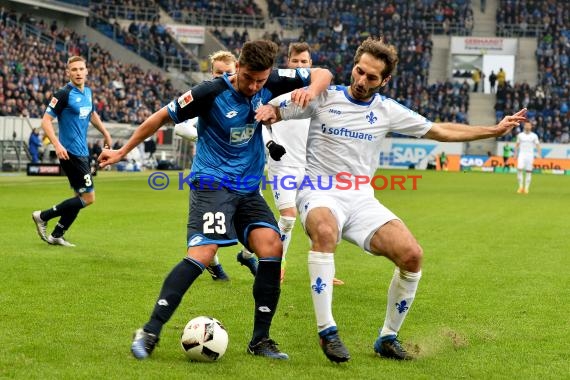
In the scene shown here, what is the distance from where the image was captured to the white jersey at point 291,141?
10203 mm

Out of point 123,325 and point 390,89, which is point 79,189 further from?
point 390,89

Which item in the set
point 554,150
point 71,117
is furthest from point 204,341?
point 554,150

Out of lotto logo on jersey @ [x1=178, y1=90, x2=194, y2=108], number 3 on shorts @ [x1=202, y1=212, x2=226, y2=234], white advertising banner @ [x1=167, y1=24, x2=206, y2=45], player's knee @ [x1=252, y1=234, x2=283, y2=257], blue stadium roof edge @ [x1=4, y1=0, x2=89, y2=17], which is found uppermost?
blue stadium roof edge @ [x1=4, y1=0, x2=89, y2=17]

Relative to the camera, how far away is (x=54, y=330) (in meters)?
7.02

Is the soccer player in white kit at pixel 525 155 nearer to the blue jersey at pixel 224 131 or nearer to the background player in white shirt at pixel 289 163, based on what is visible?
the background player in white shirt at pixel 289 163

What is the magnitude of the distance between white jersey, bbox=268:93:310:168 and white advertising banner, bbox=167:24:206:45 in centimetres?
5152

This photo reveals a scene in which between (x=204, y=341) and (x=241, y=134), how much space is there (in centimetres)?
157

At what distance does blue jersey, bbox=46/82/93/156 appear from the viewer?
12.5m

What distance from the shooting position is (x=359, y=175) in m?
6.95

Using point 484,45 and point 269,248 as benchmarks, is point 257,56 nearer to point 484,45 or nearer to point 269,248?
point 269,248

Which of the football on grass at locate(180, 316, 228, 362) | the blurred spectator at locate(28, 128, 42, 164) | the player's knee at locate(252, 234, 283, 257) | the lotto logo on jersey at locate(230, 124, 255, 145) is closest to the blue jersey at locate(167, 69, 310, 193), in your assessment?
the lotto logo on jersey at locate(230, 124, 255, 145)

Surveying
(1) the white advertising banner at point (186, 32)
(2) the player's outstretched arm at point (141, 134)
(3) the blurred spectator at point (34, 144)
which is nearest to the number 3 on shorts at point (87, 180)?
(2) the player's outstretched arm at point (141, 134)

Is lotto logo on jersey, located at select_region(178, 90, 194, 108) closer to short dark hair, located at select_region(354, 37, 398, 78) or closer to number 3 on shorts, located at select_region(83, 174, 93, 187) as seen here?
short dark hair, located at select_region(354, 37, 398, 78)

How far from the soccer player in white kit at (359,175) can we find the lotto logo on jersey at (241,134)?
0.82 feet
